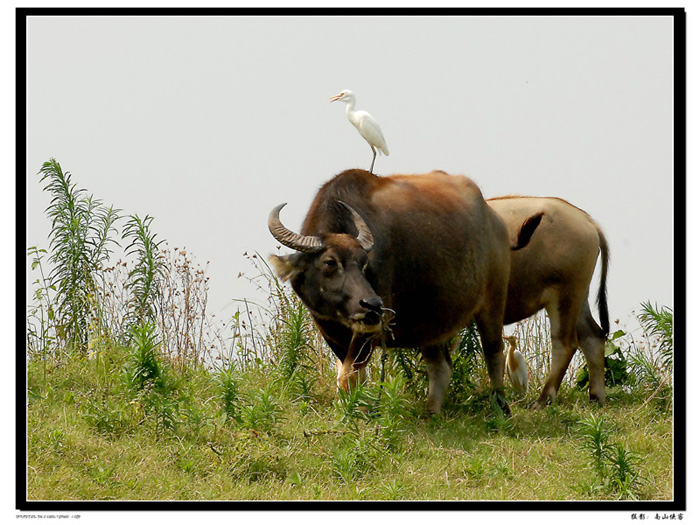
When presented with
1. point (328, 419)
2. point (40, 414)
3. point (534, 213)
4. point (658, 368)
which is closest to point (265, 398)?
point (328, 419)

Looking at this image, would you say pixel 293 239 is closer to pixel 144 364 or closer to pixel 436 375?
pixel 144 364

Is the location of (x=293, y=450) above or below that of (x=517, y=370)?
below

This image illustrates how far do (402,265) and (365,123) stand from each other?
5.08ft

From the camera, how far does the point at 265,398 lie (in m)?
6.96

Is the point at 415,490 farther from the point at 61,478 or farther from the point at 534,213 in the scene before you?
the point at 534,213

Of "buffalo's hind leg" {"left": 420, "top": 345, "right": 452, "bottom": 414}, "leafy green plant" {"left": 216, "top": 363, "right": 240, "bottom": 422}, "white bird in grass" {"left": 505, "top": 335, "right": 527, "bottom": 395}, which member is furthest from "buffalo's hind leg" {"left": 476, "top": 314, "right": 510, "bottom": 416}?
"leafy green plant" {"left": 216, "top": 363, "right": 240, "bottom": 422}

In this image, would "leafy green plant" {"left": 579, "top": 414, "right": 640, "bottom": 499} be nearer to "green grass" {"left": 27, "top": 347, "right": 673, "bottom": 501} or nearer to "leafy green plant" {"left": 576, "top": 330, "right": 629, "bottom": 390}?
"green grass" {"left": 27, "top": 347, "right": 673, "bottom": 501}

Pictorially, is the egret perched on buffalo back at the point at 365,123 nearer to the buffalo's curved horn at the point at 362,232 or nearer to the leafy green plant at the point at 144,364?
the buffalo's curved horn at the point at 362,232

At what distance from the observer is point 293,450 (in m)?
6.85

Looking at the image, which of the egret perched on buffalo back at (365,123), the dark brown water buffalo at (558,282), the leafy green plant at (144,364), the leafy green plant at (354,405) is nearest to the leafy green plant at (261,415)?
the leafy green plant at (354,405)

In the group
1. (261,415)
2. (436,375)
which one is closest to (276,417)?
(261,415)

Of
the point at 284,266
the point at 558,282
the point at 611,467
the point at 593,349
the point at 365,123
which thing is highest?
the point at 365,123

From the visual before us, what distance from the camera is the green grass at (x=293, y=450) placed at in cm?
638

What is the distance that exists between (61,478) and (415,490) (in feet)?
7.90
